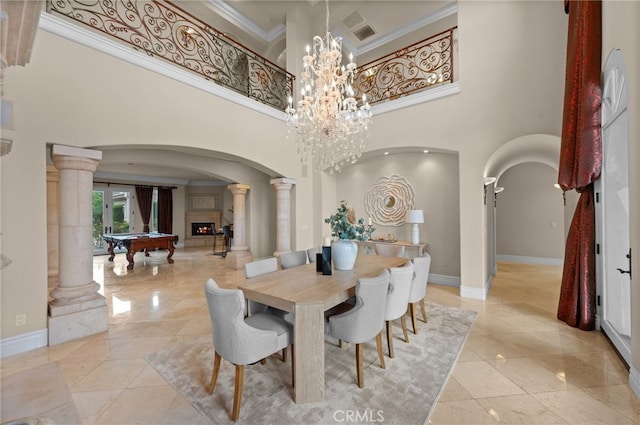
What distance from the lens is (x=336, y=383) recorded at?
2.15 m

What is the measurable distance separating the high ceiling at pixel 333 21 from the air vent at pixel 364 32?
0.03m

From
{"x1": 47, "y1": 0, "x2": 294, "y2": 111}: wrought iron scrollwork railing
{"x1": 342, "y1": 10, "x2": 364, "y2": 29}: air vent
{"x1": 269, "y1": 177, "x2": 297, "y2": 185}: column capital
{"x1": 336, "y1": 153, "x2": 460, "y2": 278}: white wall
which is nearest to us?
{"x1": 47, "y1": 0, "x2": 294, "y2": 111}: wrought iron scrollwork railing

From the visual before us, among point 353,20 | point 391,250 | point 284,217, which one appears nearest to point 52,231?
point 284,217

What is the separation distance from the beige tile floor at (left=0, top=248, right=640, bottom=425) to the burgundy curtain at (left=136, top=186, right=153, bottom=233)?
7.45 metres

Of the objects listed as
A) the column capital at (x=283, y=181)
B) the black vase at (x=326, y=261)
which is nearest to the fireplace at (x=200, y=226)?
the column capital at (x=283, y=181)

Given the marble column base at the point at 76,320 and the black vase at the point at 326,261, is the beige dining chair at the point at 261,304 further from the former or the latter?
the marble column base at the point at 76,320

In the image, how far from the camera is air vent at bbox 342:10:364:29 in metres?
6.18

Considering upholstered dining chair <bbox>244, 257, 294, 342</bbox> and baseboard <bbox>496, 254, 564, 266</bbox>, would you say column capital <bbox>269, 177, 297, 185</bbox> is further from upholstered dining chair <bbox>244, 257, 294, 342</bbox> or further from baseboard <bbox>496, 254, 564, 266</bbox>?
baseboard <bbox>496, 254, 564, 266</bbox>

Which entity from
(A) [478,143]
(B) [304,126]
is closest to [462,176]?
(A) [478,143]

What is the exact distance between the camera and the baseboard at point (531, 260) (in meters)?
6.89

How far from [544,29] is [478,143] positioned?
5.71 ft

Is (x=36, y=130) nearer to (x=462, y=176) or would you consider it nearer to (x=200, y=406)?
(x=200, y=406)

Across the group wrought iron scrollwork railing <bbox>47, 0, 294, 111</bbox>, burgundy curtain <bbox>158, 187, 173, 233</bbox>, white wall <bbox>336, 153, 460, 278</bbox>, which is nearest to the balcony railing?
wrought iron scrollwork railing <bbox>47, 0, 294, 111</bbox>

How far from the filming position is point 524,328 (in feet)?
10.4
